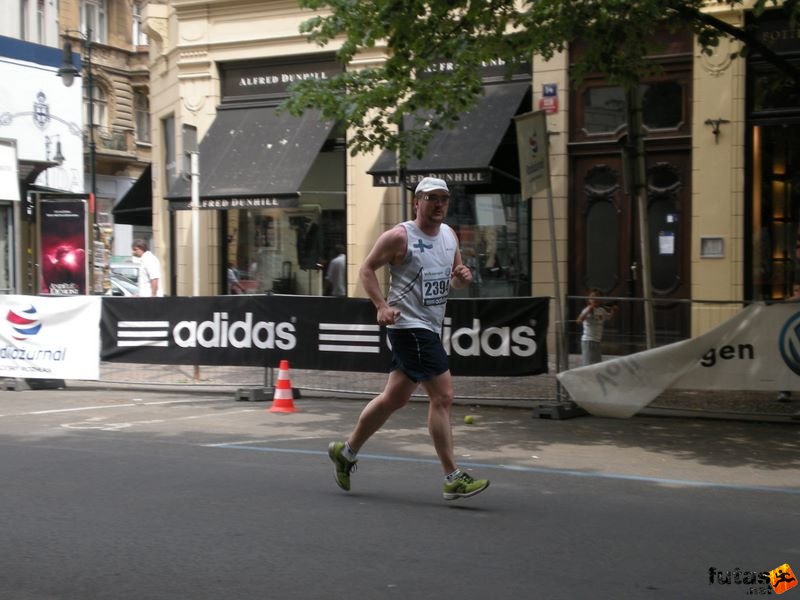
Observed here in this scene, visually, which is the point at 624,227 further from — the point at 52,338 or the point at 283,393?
the point at 52,338

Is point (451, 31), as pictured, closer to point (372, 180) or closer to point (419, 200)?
point (419, 200)

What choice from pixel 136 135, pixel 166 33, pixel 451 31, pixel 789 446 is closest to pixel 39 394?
pixel 451 31

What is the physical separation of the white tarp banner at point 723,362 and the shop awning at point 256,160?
8224mm

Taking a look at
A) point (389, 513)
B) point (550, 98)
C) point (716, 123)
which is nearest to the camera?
point (389, 513)

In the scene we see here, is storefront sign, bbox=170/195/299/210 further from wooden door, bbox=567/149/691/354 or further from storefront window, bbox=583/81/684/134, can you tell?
storefront window, bbox=583/81/684/134

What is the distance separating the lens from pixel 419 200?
687cm

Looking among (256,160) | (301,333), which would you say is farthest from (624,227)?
(256,160)

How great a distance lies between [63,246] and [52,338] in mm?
7013

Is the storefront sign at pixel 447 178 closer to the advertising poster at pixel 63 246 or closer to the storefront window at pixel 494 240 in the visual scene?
the storefront window at pixel 494 240

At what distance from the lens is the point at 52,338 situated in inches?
555

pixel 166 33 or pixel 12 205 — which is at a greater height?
pixel 166 33

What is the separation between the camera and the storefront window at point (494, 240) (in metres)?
17.6

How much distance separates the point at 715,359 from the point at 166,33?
14.6 m

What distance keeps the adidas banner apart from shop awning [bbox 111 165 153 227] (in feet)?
33.3
